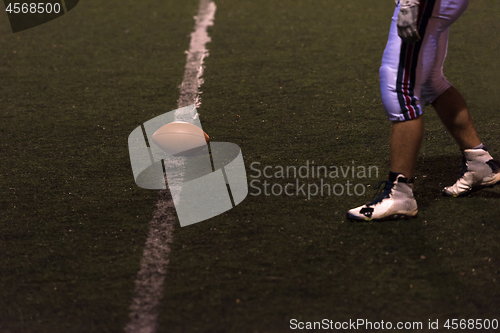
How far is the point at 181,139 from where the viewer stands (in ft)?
9.74

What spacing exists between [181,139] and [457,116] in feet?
4.81

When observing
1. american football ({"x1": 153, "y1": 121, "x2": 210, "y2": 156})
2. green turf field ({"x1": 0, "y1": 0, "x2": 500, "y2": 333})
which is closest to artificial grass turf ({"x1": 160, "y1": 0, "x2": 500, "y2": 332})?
green turf field ({"x1": 0, "y1": 0, "x2": 500, "y2": 333})

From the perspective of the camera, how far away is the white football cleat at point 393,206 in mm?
2307

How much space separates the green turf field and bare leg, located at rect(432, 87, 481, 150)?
0.26 metres

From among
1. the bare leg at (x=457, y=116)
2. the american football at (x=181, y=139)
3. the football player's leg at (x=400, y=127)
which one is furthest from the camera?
the american football at (x=181, y=139)

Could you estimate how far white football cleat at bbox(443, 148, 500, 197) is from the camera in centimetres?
248

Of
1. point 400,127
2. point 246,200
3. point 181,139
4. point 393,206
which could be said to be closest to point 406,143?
point 400,127

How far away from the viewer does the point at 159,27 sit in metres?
5.36

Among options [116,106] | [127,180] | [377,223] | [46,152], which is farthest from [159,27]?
[377,223]

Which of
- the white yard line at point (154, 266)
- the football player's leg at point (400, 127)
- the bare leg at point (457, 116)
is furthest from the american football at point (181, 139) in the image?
the bare leg at point (457, 116)

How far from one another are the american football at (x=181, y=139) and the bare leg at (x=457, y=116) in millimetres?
1303

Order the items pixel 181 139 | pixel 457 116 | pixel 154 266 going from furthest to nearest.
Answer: pixel 181 139 < pixel 457 116 < pixel 154 266

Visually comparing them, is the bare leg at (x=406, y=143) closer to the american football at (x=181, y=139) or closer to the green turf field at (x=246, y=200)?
the green turf field at (x=246, y=200)

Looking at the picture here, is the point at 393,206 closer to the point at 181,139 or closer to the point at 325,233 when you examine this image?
the point at 325,233
